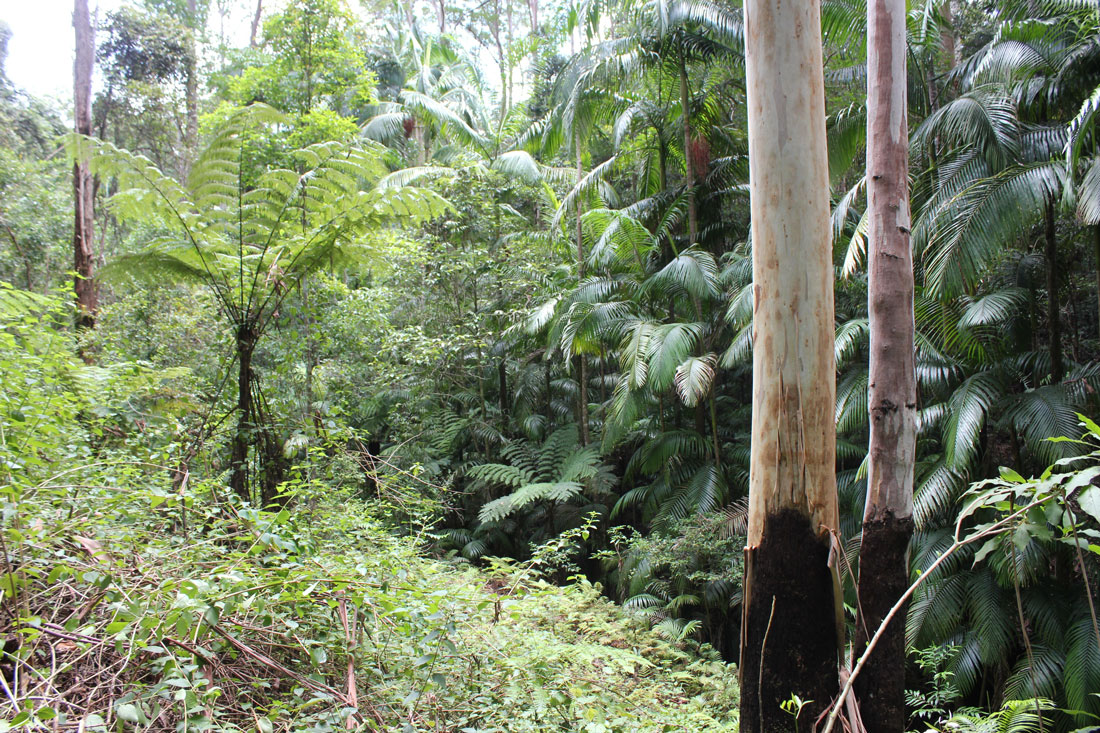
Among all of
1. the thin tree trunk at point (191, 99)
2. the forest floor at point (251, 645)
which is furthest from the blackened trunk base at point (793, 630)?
the thin tree trunk at point (191, 99)

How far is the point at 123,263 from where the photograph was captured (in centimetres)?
491

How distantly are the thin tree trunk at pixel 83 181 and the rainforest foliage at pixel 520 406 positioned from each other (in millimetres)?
506

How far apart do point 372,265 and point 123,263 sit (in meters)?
1.98

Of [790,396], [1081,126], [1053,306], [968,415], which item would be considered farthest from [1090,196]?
[790,396]

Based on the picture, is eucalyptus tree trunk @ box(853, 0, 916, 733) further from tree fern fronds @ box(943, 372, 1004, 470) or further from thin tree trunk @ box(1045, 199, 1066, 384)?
thin tree trunk @ box(1045, 199, 1066, 384)

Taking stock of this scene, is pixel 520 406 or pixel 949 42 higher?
pixel 949 42

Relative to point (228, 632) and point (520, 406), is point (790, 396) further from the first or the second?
point (520, 406)

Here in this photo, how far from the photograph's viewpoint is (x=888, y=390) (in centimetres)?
232

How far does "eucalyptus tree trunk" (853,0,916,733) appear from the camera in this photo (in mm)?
2221

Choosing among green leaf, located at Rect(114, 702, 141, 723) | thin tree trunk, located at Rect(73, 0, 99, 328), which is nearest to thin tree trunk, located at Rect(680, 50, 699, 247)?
green leaf, located at Rect(114, 702, 141, 723)

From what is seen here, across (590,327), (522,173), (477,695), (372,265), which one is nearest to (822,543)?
(477,695)

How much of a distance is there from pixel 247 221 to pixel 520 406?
225 inches

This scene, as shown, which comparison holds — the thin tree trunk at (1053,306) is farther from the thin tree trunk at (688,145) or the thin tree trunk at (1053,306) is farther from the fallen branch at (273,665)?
the fallen branch at (273,665)

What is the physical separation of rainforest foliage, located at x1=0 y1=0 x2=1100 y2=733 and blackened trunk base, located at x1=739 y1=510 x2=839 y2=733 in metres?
0.12
